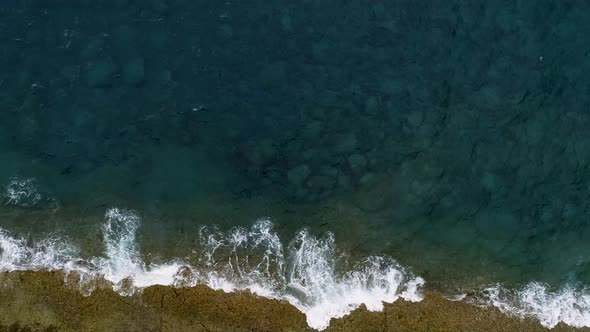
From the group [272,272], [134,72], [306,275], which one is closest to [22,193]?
[134,72]

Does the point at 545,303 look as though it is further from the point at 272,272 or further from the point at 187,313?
the point at 187,313

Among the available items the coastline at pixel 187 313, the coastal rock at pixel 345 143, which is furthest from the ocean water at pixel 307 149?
the coastline at pixel 187 313

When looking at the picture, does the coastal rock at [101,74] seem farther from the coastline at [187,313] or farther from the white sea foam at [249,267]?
the coastline at [187,313]

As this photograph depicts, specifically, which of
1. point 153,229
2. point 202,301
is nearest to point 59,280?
point 153,229

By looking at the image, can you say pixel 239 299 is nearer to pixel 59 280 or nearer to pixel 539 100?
pixel 59 280

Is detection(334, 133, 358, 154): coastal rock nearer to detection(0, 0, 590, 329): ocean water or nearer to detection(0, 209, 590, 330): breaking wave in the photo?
detection(0, 0, 590, 329): ocean water

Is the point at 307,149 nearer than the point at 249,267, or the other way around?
the point at 249,267

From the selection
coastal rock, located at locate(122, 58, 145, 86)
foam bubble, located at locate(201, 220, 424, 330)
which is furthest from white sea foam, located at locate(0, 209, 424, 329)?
coastal rock, located at locate(122, 58, 145, 86)
